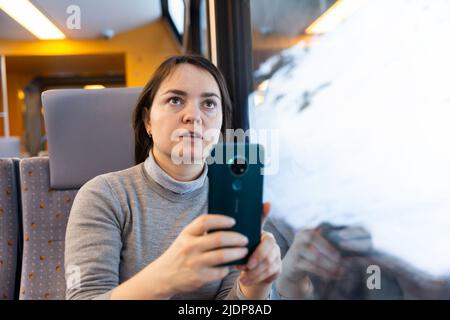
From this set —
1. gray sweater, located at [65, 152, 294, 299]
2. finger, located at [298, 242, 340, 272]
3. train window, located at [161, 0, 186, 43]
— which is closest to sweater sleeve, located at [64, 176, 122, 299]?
gray sweater, located at [65, 152, 294, 299]

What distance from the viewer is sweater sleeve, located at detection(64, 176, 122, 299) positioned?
1.98 ft

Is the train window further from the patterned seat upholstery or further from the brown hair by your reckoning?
the brown hair

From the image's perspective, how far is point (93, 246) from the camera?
618 mm

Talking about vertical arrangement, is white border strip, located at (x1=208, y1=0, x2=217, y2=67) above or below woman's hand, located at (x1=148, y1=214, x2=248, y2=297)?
above

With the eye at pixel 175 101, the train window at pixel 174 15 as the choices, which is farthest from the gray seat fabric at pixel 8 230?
the train window at pixel 174 15

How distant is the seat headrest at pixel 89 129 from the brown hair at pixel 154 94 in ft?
0.38

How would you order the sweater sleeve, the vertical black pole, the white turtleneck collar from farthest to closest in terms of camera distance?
the vertical black pole < the white turtleneck collar < the sweater sleeve

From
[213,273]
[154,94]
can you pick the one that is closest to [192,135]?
[154,94]

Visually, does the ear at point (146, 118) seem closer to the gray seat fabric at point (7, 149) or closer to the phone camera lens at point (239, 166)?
the phone camera lens at point (239, 166)

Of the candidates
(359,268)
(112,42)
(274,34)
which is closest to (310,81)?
(274,34)

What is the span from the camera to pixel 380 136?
1.04m

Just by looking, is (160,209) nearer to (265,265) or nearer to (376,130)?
(265,265)

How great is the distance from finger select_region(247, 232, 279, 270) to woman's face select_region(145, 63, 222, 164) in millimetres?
192
